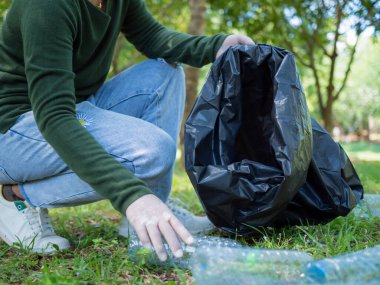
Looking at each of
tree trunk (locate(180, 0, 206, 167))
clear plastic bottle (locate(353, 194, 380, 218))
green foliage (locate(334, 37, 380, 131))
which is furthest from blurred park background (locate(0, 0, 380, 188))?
green foliage (locate(334, 37, 380, 131))

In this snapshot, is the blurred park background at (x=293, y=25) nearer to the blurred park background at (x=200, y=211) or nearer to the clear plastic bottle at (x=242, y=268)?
the blurred park background at (x=200, y=211)

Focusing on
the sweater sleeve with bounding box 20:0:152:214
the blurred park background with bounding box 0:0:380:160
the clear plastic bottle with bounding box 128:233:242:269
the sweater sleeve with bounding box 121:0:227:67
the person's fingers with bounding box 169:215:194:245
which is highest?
the blurred park background with bounding box 0:0:380:160

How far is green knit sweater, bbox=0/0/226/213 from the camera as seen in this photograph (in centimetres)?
146

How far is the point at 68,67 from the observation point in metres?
Result: 1.64

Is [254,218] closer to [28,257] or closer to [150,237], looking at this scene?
[150,237]

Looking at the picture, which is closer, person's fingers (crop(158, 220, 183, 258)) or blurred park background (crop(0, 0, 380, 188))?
person's fingers (crop(158, 220, 183, 258))

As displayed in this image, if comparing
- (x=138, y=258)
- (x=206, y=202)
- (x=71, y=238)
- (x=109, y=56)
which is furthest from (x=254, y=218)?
(x=109, y=56)

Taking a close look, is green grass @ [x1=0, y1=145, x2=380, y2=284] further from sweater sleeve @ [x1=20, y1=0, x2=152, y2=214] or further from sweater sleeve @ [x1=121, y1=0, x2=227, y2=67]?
sweater sleeve @ [x1=121, y1=0, x2=227, y2=67]

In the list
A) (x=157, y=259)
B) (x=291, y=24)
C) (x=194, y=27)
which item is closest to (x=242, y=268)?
(x=157, y=259)

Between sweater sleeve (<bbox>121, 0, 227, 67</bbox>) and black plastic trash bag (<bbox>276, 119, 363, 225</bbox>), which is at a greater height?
sweater sleeve (<bbox>121, 0, 227, 67</bbox>)

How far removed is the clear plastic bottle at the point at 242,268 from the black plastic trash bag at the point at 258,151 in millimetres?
421

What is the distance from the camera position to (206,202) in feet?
5.95

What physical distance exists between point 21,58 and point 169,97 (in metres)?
0.70

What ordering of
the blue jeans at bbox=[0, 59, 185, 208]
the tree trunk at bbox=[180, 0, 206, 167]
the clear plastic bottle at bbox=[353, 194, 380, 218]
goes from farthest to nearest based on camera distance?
the tree trunk at bbox=[180, 0, 206, 167]
the clear plastic bottle at bbox=[353, 194, 380, 218]
the blue jeans at bbox=[0, 59, 185, 208]
